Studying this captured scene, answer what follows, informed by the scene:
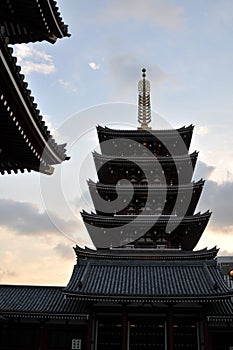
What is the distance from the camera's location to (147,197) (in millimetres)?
30797

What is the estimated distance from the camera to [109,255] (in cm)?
2819

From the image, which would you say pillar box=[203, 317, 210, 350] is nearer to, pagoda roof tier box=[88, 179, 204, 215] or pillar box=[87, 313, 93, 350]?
pillar box=[87, 313, 93, 350]

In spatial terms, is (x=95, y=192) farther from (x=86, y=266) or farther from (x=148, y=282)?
(x=148, y=282)

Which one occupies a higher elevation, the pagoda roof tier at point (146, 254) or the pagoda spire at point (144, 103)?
the pagoda spire at point (144, 103)

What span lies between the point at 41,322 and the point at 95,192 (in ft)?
37.2

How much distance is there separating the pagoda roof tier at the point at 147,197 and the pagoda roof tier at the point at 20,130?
18.5 meters

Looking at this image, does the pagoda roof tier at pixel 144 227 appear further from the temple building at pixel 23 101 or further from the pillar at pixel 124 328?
the temple building at pixel 23 101

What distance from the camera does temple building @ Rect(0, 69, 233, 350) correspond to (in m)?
22.2

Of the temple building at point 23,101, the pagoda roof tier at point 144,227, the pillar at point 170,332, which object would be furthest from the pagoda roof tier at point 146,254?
the temple building at point 23,101

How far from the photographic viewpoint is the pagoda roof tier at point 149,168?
1240 inches

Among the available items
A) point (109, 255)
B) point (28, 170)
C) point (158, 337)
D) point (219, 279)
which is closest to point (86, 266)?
point (109, 255)

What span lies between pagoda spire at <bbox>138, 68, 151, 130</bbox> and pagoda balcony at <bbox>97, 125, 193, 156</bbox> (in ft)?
7.52

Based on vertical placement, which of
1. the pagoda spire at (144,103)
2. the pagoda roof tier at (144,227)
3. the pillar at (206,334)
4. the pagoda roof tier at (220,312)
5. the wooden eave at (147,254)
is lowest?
the pillar at (206,334)

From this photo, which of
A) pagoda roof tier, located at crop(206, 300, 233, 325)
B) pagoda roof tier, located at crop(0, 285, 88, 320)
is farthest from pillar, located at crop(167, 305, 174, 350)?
pagoda roof tier, located at crop(0, 285, 88, 320)
